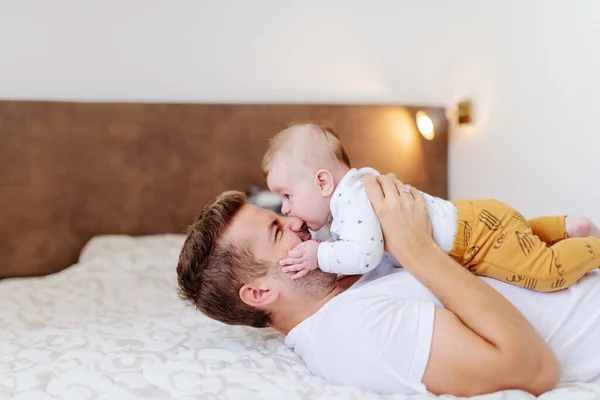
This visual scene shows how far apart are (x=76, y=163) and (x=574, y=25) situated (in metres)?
2.18

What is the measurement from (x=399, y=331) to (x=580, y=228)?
626 mm

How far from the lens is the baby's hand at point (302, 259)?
1.40m

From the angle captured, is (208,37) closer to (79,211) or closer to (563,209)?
(79,211)

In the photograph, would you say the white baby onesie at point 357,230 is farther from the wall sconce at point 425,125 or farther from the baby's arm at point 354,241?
the wall sconce at point 425,125

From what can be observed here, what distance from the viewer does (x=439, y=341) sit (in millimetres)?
1182

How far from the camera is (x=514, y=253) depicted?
1.35m

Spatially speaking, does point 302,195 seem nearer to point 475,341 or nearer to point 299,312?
point 299,312

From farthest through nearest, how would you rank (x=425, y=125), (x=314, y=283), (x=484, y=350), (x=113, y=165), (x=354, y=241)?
(x=425, y=125), (x=113, y=165), (x=314, y=283), (x=354, y=241), (x=484, y=350)

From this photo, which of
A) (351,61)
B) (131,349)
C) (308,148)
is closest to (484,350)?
(308,148)

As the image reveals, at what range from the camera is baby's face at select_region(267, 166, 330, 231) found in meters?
1.49

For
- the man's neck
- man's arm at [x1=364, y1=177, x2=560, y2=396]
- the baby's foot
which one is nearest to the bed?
the man's neck

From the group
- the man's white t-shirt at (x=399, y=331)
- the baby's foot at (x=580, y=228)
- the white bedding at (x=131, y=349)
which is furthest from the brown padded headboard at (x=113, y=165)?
the man's white t-shirt at (x=399, y=331)

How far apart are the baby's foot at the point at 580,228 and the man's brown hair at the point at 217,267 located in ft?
2.50

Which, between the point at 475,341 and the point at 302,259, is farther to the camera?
the point at 302,259
